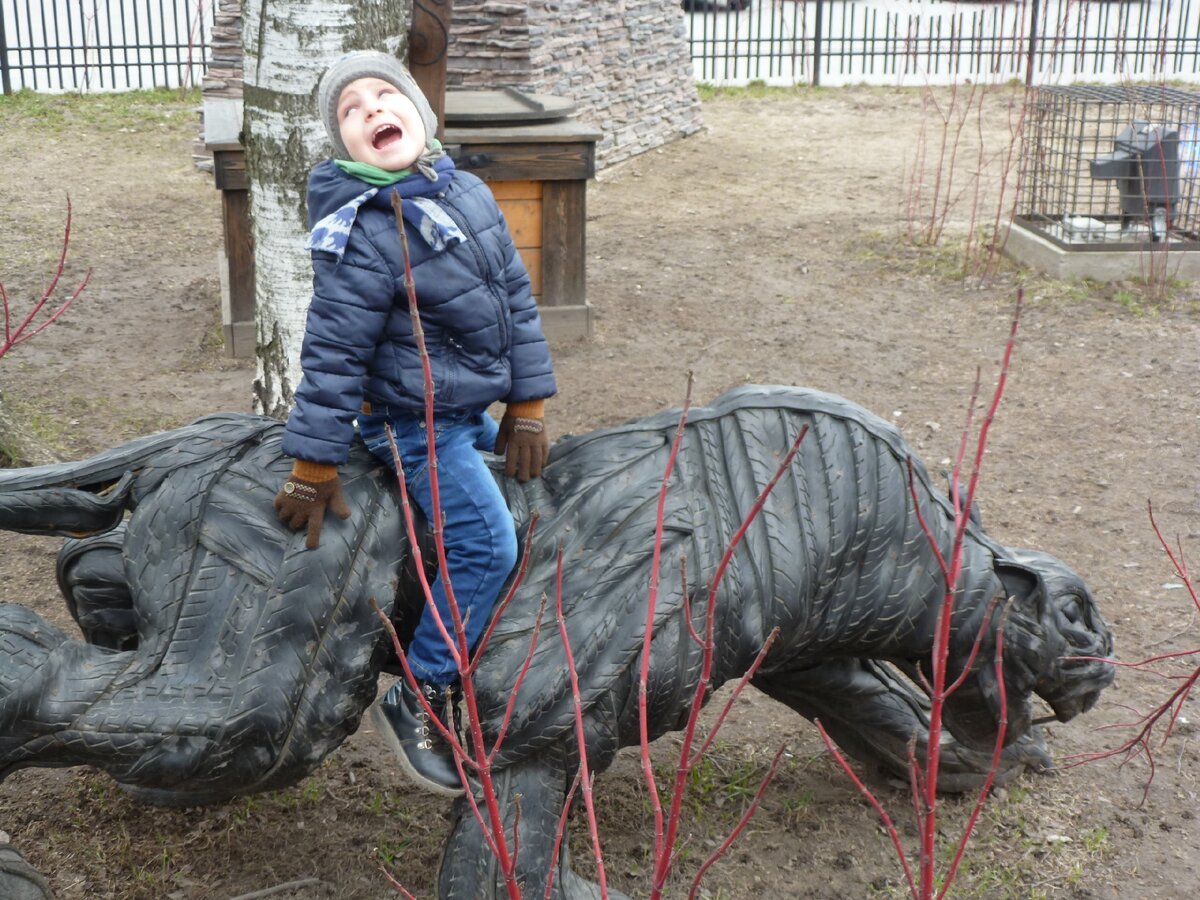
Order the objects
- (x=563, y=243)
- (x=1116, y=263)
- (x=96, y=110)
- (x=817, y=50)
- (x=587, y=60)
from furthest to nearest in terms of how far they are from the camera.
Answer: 1. (x=817, y=50)
2. (x=96, y=110)
3. (x=587, y=60)
4. (x=1116, y=263)
5. (x=563, y=243)

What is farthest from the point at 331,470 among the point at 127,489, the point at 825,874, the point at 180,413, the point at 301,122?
the point at 180,413

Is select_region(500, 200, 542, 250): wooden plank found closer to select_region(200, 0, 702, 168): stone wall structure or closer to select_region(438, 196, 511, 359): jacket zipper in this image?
select_region(200, 0, 702, 168): stone wall structure

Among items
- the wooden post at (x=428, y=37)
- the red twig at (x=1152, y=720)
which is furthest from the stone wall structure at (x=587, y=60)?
the red twig at (x=1152, y=720)

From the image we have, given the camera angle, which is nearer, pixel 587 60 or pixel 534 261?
pixel 534 261

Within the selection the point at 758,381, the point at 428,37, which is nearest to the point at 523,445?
the point at 428,37

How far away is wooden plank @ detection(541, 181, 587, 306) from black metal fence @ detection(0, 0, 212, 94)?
8.25m

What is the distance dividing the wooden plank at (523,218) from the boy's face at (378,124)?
461 centimetres

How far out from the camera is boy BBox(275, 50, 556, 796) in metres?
2.46

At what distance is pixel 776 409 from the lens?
282cm

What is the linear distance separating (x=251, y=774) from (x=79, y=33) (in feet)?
54.0

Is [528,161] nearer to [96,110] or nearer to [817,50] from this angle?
[96,110]

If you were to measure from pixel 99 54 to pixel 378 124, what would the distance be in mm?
14094

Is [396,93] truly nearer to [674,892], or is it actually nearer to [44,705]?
[44,705]

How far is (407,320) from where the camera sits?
253 cm
